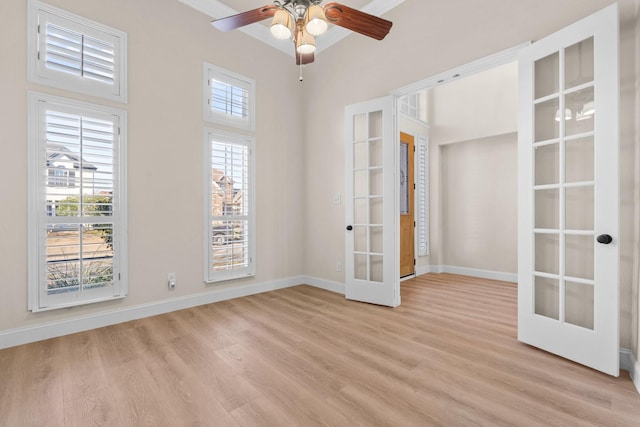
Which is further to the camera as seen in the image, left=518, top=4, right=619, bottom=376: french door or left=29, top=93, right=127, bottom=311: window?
left=29, top=93, right=127, bottom=311: window

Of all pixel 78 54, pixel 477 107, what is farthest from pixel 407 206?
pixel 78 54

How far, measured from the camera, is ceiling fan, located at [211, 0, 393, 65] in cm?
194

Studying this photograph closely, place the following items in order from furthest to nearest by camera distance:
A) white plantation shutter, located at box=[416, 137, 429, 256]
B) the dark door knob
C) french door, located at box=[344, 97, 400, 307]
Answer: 1. white plantation shutter, located at box=[416, 137, 429, 256]
2. french door, located at box=[344, 97, 400, 307]
3. the dark door knob

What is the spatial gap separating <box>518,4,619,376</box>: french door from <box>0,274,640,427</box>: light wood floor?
0.26 m

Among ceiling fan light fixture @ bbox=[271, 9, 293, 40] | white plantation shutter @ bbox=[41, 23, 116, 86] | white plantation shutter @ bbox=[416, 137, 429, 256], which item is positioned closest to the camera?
ceiling fan light fixture @ bbox=[271, 9, 293, 40]

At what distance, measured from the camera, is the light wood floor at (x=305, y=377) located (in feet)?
5.00

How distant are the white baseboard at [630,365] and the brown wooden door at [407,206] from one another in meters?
2.87

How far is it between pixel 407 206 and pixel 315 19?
350 cm

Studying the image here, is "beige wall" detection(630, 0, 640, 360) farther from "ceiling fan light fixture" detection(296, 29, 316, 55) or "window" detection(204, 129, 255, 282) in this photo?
"window" detection(204, 129, 255, 282)

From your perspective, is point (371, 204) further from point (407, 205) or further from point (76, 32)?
point (76, 32)

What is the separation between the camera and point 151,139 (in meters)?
3.04

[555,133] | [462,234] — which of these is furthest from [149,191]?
[462,234]

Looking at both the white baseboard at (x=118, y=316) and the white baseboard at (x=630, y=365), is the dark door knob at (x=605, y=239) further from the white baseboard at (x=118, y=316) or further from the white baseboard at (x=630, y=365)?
the white baseboard at (x=118, y=316)

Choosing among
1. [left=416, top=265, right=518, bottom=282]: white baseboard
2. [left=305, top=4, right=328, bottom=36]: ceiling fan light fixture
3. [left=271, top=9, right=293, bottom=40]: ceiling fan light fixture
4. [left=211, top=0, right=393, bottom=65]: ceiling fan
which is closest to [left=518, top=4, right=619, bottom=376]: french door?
[left=211, top=0, right=393, bottom=65]: ceiling fan
